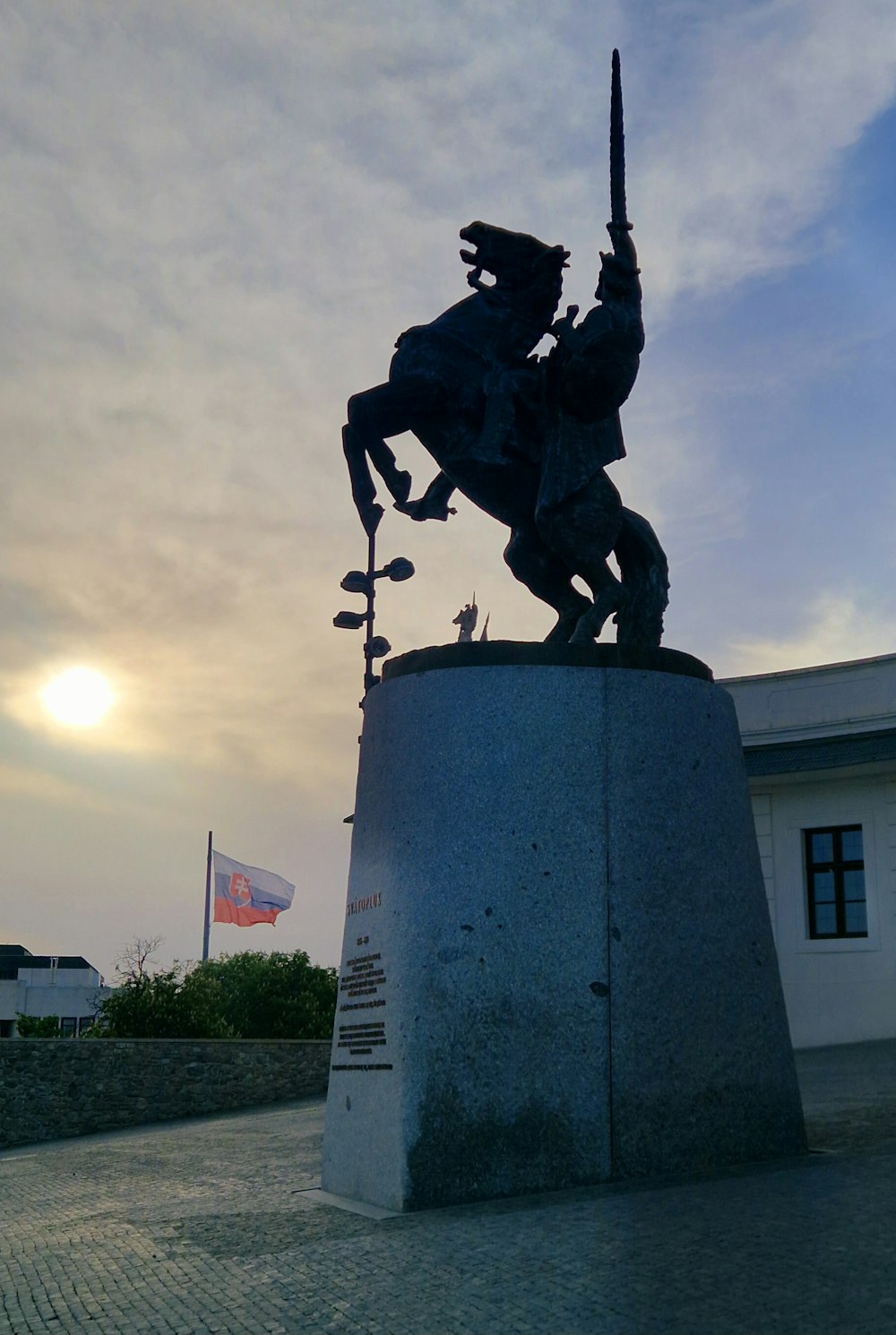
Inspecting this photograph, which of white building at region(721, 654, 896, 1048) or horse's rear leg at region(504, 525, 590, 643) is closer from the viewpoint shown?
horse's rear leg at region(504, 525, 590, 643)

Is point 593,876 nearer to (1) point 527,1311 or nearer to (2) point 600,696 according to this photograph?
(2) point 600,696

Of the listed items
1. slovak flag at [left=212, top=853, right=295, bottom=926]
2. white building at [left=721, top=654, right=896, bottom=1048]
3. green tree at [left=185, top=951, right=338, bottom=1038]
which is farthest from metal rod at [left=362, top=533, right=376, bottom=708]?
slovak flag at [left=212, top=853, right=295, bottom=926]

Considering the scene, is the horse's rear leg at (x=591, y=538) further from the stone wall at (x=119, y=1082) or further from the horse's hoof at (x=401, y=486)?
the stone wall at (x=119, y=1082)

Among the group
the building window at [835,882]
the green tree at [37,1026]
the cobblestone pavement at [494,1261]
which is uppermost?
the building window at [835,882]

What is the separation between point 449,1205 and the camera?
20.8 ft

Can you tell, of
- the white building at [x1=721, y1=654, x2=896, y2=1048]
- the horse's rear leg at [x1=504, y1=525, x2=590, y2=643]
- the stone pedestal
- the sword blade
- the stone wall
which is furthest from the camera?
the white building at [x1=721, y1=654, x2=896, y2=1048]

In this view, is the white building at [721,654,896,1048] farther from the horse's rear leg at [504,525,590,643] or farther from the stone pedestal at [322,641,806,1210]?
the stone pedestal at [322,641,806,1210]

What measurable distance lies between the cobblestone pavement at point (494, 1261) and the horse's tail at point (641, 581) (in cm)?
328

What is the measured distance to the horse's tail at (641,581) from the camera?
8766mm

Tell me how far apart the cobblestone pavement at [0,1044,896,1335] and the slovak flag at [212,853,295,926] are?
1250 inches

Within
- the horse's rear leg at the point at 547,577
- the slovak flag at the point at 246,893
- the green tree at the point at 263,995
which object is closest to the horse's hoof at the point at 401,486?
the horse's rear leg at the point at 547,577

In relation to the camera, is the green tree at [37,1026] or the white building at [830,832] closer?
the green tree at [37,1026]

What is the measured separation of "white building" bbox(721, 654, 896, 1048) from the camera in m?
22.8

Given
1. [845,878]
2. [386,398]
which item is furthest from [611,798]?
[845,878]
